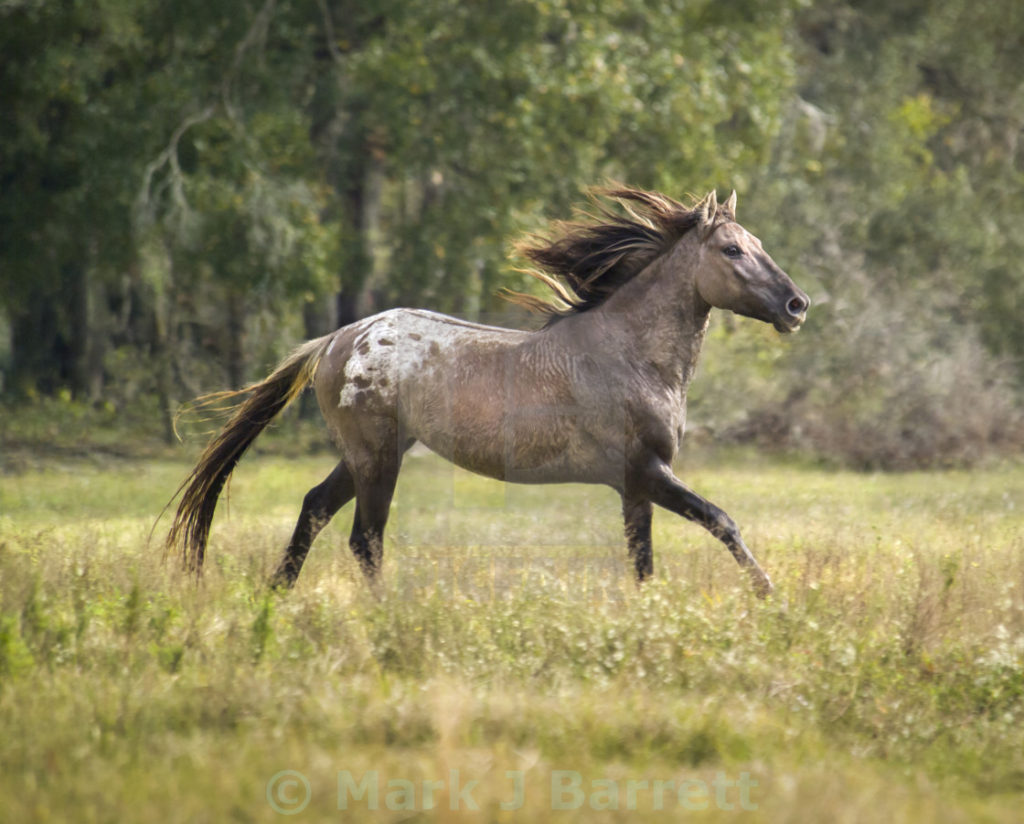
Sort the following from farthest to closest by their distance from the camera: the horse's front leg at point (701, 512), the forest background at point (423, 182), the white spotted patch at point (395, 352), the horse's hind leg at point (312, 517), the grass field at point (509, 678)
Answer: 1. the forest background at point (423, 182)
2. the horse's hind leg at point (312, 517)
3. the white spotted patch at point (395, 352)
4. the horse's front leg at point (701, 512)
5. the grass field at point (509, 678)

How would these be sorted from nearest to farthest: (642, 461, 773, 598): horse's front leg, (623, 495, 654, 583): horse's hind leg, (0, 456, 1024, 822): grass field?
(0, 456, 1024, 822): grass field
(642, 461, 773, 598): horse's front leg
(623, 495, 654, 583): horse's hind leg

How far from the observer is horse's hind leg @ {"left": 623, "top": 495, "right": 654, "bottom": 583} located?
7578 millimetres

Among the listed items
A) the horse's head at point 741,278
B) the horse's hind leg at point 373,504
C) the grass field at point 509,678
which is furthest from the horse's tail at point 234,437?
the horse's head at point 741,278

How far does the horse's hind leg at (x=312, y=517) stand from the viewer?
8.02 meters

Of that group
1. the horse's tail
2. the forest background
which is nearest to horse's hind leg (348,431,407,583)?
the horse's tail

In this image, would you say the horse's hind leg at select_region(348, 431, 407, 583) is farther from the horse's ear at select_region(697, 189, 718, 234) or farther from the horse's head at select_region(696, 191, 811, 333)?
the horse's ear at select_region(697, 189, 718, 234)

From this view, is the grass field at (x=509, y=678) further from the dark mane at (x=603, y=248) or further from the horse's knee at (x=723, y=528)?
the dark mane at (x=603, y=248)

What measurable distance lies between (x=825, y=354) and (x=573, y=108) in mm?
4981

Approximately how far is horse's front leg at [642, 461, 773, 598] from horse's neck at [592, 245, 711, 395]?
0.59m

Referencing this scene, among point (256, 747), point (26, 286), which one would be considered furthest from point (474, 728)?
point (26, 286)

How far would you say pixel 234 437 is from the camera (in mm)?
8445

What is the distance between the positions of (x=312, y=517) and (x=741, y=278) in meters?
3.00

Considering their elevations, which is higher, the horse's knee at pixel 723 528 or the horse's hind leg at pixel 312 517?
the horse's knee at pixel 723 528

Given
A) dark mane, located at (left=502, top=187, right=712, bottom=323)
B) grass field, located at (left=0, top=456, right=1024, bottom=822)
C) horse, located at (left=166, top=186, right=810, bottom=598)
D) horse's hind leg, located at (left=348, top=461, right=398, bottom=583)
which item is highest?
dark mane, located at (left=502, top=187, right=712, bottom=323)
